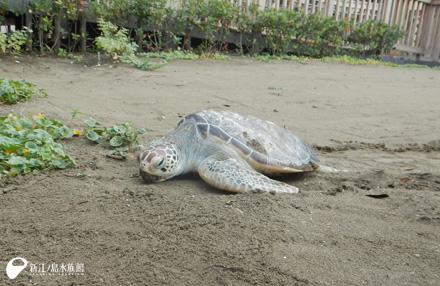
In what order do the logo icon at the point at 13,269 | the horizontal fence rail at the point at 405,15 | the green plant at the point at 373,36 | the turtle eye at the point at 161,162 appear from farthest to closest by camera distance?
1. the horizontal fence rail at the point at 405,15
2. the green plant at the point at 373,36
3. the turtle eye at the point at 161,162
4. the logo icon at the point at 13,269

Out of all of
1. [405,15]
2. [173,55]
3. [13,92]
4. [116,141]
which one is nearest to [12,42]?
[173,55]

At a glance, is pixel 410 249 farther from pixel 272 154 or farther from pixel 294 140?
pixel 294 140

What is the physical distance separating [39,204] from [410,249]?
1.86 meters

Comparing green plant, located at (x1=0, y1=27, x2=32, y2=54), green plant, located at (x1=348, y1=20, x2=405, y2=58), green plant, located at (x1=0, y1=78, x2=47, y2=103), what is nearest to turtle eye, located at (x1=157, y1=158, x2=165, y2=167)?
green plant, located at (x1=0, y1=78, x2=47, y2=103)

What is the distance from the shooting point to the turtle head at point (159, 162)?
106 inches

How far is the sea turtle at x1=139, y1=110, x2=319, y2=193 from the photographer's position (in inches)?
108

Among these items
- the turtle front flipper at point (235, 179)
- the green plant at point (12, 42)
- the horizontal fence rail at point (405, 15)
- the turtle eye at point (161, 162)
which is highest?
the horizontal fence rail at point (405, 15)

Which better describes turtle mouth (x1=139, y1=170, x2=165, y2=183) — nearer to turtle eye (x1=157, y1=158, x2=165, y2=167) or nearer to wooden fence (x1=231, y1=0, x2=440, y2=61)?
turtle eye (x1=157, y1=158, x2=165, y2=167)

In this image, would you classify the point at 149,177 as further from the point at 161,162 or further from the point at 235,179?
A: the point at 235,179

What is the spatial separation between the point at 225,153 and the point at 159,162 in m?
0.53

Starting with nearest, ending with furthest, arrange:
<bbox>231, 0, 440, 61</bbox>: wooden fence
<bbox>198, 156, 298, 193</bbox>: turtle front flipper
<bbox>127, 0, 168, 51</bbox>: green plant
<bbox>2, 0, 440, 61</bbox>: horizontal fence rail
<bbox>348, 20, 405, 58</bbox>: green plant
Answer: <bbox>198, 156, 298, 193</bbox>: turtle front flipper < <bbox>127, 0, 168, 51</bbox>: green plant < <bbox>348, 20, 405, 58</bbox>: green plant < <bbox>2, 0, 440, 61</bbox>: horizontal fence rail < <bbox>231, 0, 440, 61</bbox>: wooden fence

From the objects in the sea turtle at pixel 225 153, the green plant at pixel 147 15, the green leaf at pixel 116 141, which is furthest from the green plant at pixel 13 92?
the green plant at pixel 147 15

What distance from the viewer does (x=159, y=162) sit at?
2730mm

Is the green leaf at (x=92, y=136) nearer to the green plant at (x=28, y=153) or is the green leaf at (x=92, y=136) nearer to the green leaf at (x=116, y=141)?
the green leaf at (x=116, y=141)
